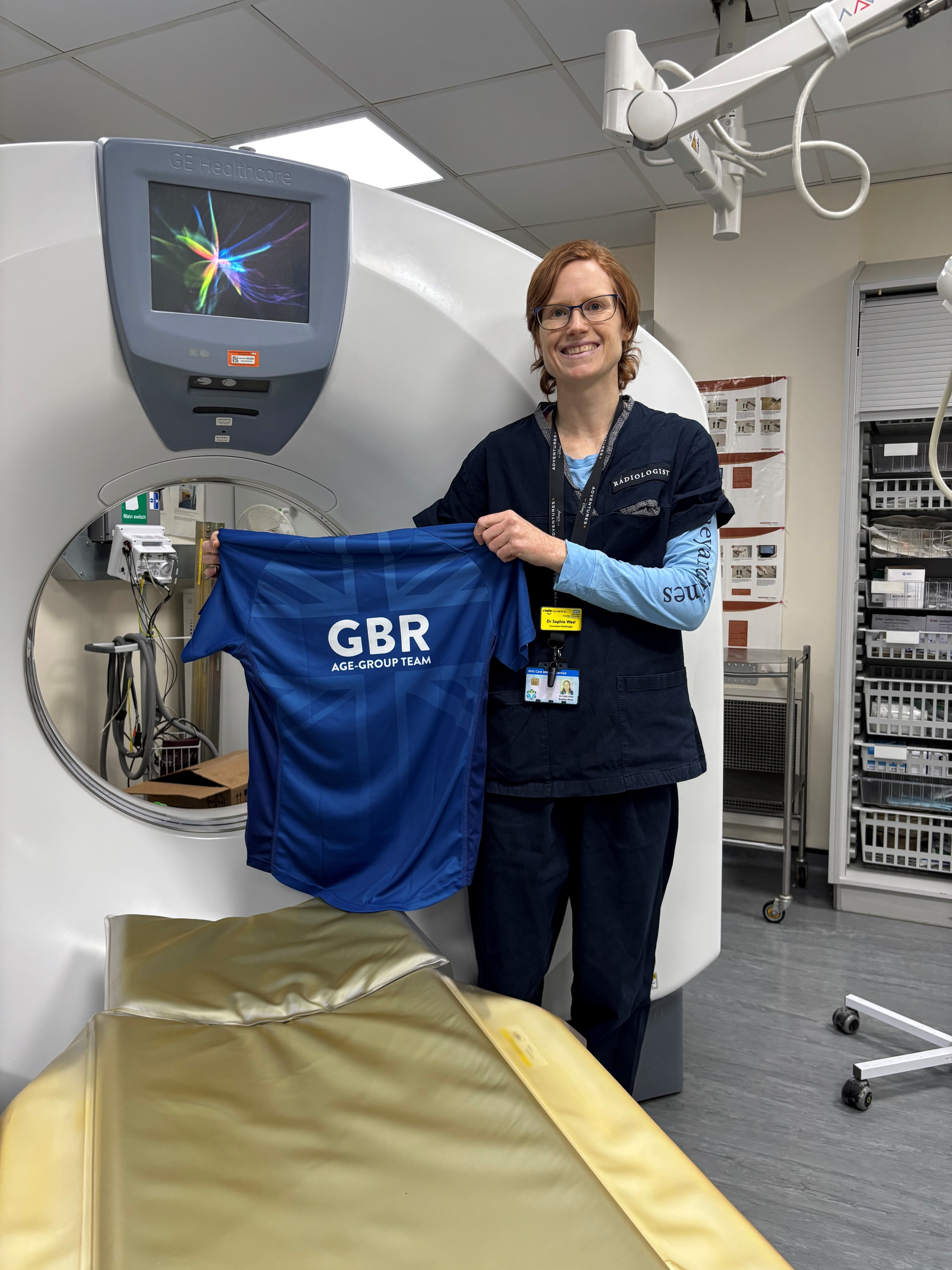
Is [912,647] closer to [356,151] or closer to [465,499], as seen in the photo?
[465,499]

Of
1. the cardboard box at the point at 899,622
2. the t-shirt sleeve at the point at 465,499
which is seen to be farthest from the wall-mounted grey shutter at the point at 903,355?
the t-shirt sleeve at the point at 465,499

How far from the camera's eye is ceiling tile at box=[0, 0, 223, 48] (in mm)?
2367

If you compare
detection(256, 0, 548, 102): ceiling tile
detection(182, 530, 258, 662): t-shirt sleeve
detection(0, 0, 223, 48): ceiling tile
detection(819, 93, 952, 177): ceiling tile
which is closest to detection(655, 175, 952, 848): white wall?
detection(819, 93, 952, 177): ceiling tile

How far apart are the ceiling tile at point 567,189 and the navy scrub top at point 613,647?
223cm

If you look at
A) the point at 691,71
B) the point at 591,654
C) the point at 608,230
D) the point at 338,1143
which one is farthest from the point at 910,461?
the point at 338,1143

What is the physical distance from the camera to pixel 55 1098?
3.50 feet

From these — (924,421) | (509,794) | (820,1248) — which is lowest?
(820,1248)

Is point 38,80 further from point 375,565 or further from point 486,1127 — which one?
point 486,1127

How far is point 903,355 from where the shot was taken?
296 cm

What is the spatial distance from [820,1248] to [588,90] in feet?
9.93

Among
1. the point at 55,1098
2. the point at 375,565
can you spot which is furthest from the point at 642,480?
the point at 55,1098

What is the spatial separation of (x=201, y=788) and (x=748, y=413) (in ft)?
8.50

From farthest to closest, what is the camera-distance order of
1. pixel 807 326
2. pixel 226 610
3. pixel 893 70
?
pixel 807 326, pixel 893 70, pixel 226 610

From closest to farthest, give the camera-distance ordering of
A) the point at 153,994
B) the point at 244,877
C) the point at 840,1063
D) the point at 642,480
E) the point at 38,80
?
the point at 153,994, the point at 642,480, the point at 244,877, the point at 840,1063, the point at 38,80
